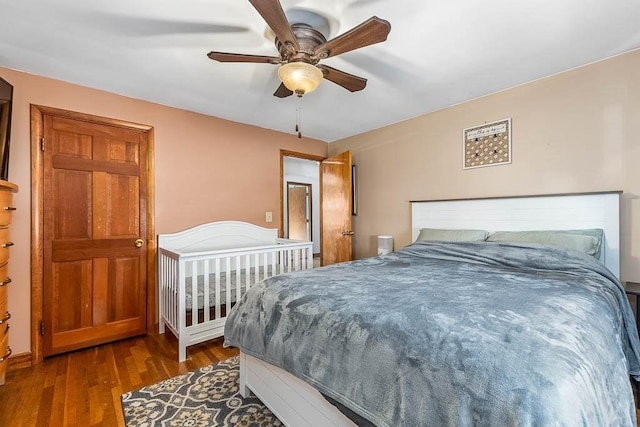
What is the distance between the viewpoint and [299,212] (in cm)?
740

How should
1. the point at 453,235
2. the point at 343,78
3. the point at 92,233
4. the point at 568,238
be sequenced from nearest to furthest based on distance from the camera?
1. the point at 343,78
2. the point at 568,238
3. the point at 92,233
4. the point at 453,235

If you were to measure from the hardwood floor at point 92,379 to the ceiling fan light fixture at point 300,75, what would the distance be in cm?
218

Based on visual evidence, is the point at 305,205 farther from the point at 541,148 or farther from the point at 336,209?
the point at 541,148

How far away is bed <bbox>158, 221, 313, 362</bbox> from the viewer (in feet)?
7.97

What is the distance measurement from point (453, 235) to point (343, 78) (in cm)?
179

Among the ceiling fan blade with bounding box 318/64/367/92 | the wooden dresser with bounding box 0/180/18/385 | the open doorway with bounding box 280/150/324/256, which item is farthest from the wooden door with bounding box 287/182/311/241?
the wooden dresser with bounding box 0/180/18/385

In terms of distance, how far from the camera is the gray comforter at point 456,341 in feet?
2.55

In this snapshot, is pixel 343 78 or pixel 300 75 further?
pixel 343 78

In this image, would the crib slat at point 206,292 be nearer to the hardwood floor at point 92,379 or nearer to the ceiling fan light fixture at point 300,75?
the hardwood floor at point 92,379

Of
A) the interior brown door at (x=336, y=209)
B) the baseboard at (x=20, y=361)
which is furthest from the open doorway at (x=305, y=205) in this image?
the baseboard at (x=20, y=361)

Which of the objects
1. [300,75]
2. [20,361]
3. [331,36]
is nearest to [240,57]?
[300,75]

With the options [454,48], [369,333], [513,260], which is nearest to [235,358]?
[369,333]

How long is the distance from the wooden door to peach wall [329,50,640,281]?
361 centimetres

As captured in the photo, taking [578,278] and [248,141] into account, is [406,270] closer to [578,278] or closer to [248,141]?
[578,278]
